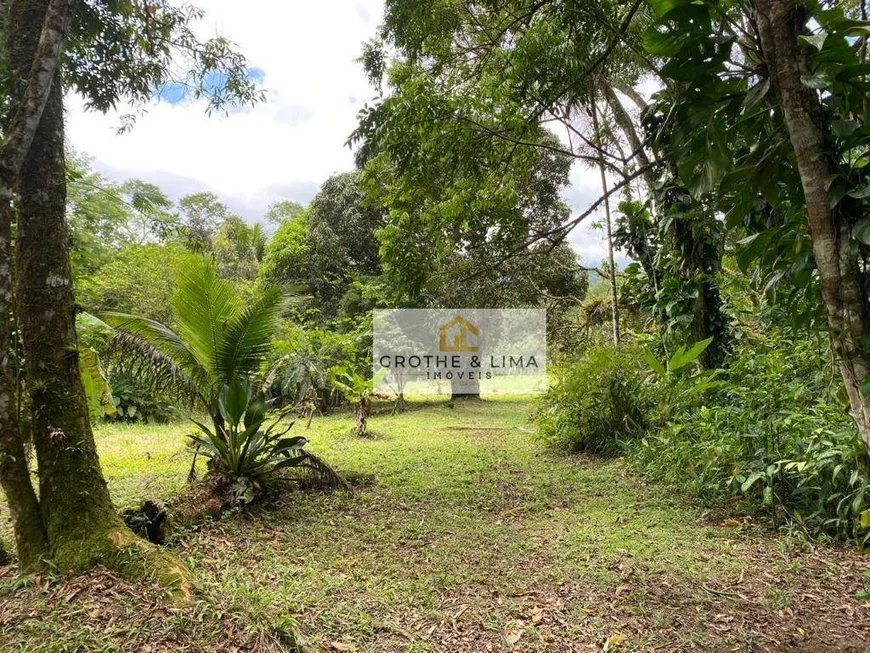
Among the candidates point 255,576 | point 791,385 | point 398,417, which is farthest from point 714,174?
point 398,417

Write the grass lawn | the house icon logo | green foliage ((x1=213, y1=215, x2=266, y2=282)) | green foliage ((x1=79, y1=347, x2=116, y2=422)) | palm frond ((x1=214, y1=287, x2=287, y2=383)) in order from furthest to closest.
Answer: green foliage ((x1=213, y1=215, x2=266, y2=282))
the house icon logo
palm frond ((x1=214, y1=287, x2=287, y2=383))
green foliage ((x1=79, y1=347, x2=116, y2=422))
the grass lawn

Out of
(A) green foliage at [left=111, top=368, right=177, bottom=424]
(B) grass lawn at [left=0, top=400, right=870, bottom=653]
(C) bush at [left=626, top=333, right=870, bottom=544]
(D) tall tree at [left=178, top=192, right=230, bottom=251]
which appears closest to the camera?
(B) grass lawn at [left=0, top=400, right=870, bottom=653]

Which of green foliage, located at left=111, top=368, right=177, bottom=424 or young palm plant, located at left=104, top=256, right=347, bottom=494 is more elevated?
A: young palm plant, located at left=104, top=256, right=347, bottom=494

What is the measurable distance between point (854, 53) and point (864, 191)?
42 centimetres

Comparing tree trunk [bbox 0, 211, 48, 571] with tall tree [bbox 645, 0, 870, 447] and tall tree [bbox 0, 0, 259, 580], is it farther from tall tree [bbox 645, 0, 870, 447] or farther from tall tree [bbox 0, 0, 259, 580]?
tall tree [bbox 645, 0, 870, 447]

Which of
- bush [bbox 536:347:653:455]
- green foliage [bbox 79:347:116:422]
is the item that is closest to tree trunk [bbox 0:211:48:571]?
green foliage [bbox 79:347:116:422]

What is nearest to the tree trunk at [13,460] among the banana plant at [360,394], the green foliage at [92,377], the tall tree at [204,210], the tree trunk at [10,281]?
the tree trunk at [10,281]

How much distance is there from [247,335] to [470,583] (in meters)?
2.41

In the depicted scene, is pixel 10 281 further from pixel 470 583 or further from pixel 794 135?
pixel 794 135

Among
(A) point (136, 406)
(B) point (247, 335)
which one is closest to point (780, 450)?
(B) point (247, 335)

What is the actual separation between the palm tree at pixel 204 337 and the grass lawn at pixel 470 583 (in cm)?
100

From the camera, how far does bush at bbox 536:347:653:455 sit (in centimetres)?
549

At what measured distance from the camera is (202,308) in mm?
3633

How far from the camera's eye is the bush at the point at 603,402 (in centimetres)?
549
